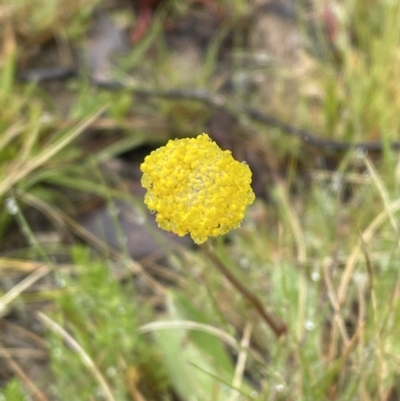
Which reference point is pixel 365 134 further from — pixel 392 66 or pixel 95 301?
pixel 95 301

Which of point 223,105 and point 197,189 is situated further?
point 223,105

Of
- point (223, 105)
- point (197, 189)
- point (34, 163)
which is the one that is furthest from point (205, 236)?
point (223, 105)

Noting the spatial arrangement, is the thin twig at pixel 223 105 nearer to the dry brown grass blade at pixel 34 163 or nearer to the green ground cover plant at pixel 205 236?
the green ground cover plant at pixel 205 236

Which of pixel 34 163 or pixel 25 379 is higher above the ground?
pixel 34 163

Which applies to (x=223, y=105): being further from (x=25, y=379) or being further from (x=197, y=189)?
(x=197, y=189)

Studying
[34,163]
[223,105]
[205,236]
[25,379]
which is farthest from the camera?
[223,105]

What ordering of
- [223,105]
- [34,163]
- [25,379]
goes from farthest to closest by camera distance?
1. [223,105]
2. [34,163]
3. [25,379]

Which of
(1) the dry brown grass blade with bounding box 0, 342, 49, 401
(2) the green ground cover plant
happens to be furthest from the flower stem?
(1) the dry brown grass blade with bounding box 0, 342, 49, 401
